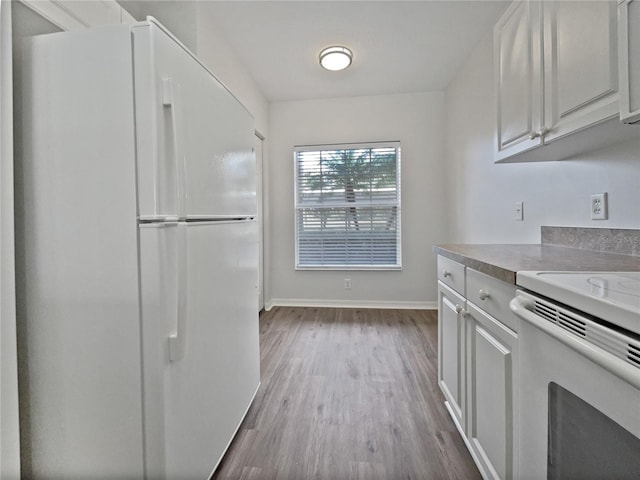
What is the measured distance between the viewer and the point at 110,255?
856mm

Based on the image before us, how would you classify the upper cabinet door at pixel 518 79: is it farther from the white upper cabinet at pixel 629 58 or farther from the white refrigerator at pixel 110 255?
the white refrigerator at pixel 110 255

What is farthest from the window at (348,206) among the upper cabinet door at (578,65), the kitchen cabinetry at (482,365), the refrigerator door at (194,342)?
the upper cabinet door at (578,65)

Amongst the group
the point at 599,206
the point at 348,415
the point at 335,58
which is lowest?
the point at 348,415

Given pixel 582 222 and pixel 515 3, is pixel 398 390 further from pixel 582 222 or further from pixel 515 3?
pixel 515 3

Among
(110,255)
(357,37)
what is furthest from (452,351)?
(357,37)

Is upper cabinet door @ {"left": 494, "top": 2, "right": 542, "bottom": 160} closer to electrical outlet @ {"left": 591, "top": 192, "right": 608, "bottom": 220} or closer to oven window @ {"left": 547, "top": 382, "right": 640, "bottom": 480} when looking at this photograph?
electrical outlet @ {"left": 591, "top": 192, "right": 608, "bottom": 220}

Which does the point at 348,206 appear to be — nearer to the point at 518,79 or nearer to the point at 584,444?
the point at 518,79

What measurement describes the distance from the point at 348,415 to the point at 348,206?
240cm

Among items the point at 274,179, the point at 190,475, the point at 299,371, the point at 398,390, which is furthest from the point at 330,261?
the point at 190,475

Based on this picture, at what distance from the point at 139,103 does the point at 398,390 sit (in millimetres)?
1922

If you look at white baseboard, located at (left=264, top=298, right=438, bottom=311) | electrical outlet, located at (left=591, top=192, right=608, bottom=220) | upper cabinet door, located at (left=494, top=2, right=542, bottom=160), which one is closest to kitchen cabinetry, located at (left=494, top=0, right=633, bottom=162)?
upper cabinet door, located at (left=494, top=2, right=542, bottom=160)

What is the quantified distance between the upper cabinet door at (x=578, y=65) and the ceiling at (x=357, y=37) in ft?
3.98

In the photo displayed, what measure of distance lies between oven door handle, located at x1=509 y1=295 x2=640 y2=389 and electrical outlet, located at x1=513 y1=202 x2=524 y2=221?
5.01ft

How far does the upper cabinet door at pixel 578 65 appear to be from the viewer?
907 mm
